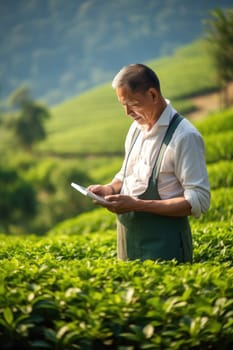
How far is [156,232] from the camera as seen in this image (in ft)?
11.6

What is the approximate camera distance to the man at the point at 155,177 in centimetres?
337

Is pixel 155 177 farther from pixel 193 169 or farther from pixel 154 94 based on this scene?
pixel 154 94

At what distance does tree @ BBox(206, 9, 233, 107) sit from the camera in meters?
28.4

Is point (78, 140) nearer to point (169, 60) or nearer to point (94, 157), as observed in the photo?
point (94, 157)

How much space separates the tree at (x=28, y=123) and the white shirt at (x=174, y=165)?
4762 centimetres

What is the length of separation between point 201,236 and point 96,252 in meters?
0.83

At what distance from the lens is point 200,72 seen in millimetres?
67625

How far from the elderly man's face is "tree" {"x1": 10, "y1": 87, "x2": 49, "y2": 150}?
47.7m

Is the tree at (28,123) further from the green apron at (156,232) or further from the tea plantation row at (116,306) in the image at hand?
the tea plantation row at (116,306)

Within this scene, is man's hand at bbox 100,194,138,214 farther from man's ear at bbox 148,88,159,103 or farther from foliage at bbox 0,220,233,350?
man's ear at bbox 148,88,159,103

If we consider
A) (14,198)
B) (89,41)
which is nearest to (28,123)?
(14,198)

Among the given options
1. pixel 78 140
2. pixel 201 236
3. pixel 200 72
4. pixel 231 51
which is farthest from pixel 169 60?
pixel 201 236

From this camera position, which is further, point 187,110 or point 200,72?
point 200,72

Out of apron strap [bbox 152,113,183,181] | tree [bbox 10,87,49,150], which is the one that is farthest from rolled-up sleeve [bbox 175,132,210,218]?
tree [bbox 10,87,49,150]
